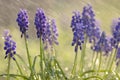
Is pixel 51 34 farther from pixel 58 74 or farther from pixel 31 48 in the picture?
pixel 31 48

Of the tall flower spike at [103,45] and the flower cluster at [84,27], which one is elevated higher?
the flower cluster at [84,27]

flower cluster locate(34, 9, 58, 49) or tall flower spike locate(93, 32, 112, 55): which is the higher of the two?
flower cluster locate(34, 9, 58, 49)

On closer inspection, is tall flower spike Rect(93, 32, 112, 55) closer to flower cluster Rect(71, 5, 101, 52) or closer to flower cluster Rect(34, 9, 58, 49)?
flower cluster Rect(71, 5, 101, 52)

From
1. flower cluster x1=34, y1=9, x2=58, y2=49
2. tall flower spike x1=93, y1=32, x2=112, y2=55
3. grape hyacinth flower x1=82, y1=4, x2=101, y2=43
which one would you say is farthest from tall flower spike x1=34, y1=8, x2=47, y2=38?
tall flower spike x1=93, y1=32, x2=112, y2=55

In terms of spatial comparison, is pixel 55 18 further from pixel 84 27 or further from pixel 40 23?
pixel 40 23

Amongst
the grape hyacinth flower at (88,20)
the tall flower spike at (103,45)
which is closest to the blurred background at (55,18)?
the tall flower spike at (103,45)

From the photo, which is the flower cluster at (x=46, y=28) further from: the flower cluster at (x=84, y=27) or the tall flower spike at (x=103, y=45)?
the tall flower spike at (x=103, y=45)

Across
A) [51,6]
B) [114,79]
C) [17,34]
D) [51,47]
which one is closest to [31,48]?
[17,34]

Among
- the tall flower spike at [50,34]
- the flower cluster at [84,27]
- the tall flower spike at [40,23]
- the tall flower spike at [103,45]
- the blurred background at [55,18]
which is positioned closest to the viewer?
the tall flower spike at [40,23]

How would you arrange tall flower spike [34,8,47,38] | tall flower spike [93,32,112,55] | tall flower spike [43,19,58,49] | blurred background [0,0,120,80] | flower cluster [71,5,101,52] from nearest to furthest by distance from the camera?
tall flower spike [34,8,47,38] → flower cluster [71,5,101,52] → tall flower spike [43,19,58,49] → tall flower spike [93,32,112,55] → blurred background [0,0,120,80]
